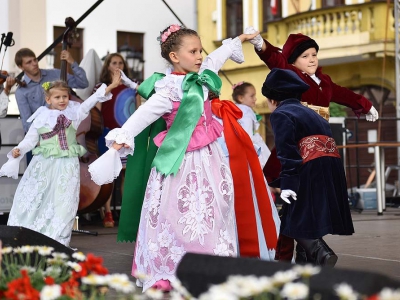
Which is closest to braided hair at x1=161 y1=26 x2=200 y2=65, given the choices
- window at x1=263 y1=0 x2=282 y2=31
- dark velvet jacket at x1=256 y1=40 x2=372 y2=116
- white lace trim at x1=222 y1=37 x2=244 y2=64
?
white lace trim at x1=222 y1=37 x2=244 y2=64

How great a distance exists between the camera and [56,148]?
25.3 ft

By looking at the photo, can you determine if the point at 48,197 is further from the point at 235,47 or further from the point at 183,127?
the point at 183,127

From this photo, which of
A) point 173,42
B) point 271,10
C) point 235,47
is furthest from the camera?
point 271,10

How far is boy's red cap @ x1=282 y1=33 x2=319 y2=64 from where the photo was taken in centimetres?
556

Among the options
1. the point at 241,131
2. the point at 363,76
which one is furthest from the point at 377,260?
the point at 363,76

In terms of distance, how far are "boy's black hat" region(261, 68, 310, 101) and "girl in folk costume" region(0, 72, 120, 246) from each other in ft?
8.13

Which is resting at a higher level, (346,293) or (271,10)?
(271,10)

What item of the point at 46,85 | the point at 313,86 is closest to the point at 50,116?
the point at 46,85

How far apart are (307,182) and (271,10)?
734 inches

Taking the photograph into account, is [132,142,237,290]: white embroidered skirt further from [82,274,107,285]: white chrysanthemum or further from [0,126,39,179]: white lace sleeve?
[82,274,107,285]: white chrysanthemum

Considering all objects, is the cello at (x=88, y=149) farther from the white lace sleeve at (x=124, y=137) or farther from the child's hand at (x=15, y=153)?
the white lace sleeve at (x=124, y=137)

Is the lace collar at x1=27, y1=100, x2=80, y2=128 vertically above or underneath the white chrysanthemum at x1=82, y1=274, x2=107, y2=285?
above

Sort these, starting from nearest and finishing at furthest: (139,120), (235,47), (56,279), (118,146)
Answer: (56,279), (118,146), (139,120), (235,47)

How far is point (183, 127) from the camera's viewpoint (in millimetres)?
5168
